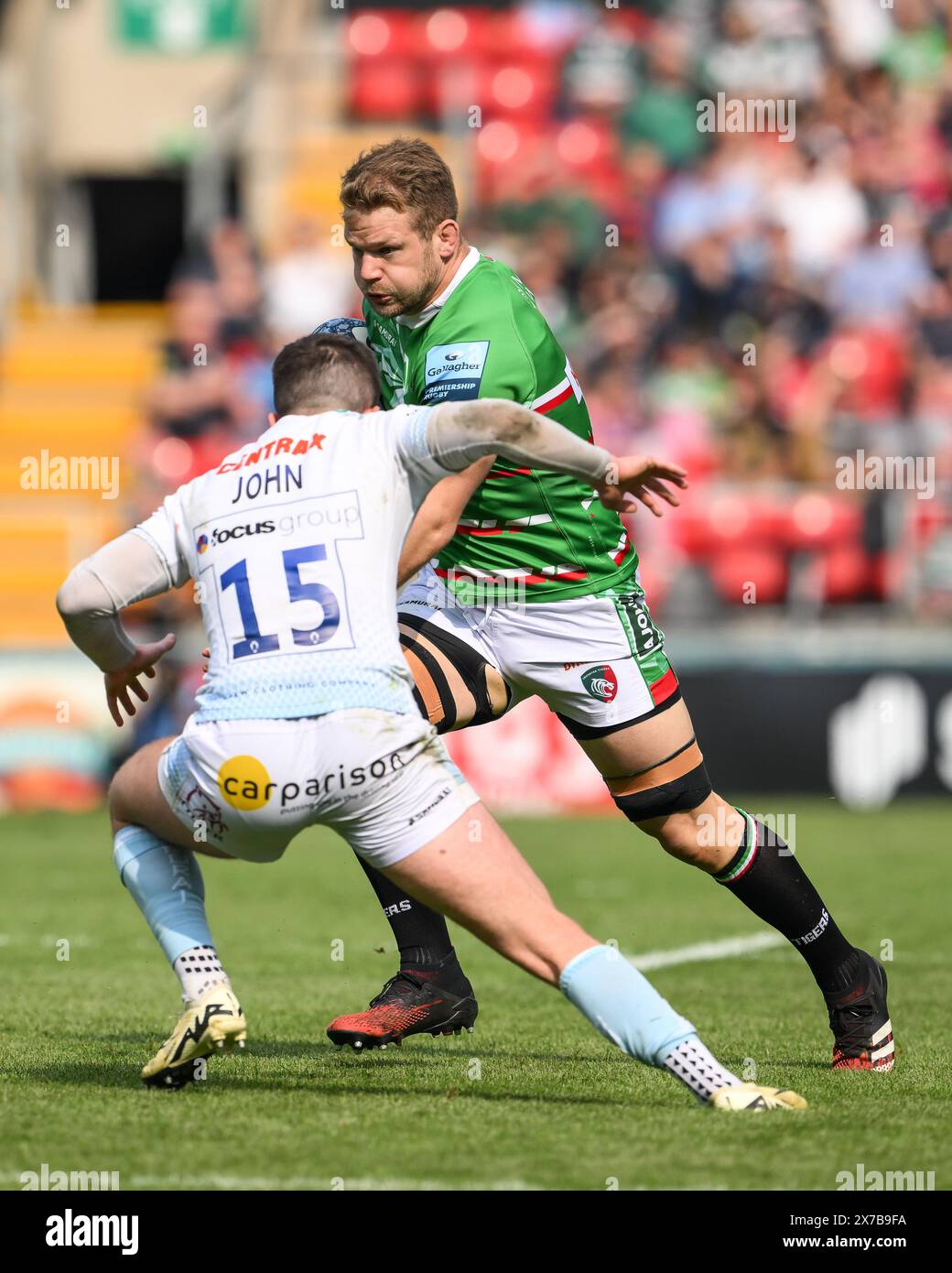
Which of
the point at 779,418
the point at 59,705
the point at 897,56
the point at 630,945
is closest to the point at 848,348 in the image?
the point at 779,418

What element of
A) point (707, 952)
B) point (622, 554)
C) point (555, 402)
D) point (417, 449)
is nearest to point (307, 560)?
point (417, 449)

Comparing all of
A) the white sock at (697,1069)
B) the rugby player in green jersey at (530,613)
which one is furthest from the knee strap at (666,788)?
the white sock at (697,1069)

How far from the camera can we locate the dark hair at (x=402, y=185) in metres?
5.70

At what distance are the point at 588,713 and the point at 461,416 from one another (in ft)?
4.89

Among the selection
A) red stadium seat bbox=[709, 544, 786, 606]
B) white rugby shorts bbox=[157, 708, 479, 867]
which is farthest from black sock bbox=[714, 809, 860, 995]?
red stadium seat bbox=[709, 544, 786, 606]

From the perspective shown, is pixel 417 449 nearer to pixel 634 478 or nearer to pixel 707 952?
pixel 634 478

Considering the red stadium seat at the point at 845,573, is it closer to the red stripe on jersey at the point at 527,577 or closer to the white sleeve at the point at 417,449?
the red stripe on jersey at the point at 527,577

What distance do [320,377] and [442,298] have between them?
41.3 inches

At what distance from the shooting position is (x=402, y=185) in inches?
225

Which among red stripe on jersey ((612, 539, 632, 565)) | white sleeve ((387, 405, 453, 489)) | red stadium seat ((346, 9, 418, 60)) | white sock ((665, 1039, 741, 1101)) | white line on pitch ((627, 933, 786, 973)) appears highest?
red stadium seat ((346, 9, 418, 60))

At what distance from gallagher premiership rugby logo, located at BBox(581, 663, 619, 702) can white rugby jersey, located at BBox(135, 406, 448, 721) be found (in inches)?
46.9

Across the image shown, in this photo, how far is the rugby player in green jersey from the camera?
18.9 feet

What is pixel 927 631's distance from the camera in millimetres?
13836

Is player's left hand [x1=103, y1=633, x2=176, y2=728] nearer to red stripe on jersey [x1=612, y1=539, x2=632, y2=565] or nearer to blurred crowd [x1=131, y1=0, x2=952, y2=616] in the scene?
red stripe on jersey [x1=612, y1=539, x2=632, y2=565]
